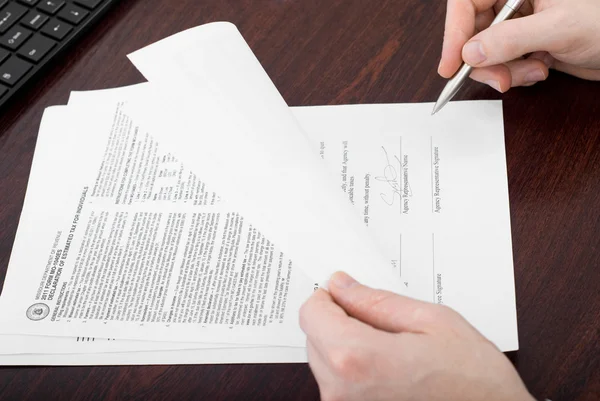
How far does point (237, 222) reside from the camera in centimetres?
64

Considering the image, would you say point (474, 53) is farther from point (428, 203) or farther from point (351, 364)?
point (351, 364)

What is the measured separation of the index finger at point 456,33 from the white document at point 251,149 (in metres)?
0.18

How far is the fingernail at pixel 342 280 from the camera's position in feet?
1.67

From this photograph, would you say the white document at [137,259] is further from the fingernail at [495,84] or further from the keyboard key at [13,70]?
the fingernail at [495,84]

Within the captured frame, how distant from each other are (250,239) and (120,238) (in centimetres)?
13

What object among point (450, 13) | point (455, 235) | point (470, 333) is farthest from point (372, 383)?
point (450, 13)

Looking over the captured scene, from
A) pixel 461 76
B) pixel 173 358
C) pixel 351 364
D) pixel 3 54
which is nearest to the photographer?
pixel 351 364

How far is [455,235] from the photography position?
0.60 meters

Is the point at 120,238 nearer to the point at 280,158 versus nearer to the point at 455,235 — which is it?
the point at 280,158

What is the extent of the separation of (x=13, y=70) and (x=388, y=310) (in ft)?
1.80

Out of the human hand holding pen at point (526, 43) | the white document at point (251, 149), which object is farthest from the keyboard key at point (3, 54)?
the human hand holding pen at point (526, 43)

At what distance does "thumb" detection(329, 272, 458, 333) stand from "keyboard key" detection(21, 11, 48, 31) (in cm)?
53

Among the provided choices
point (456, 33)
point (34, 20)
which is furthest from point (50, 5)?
point (456, 33)

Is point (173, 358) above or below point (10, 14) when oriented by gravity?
below
